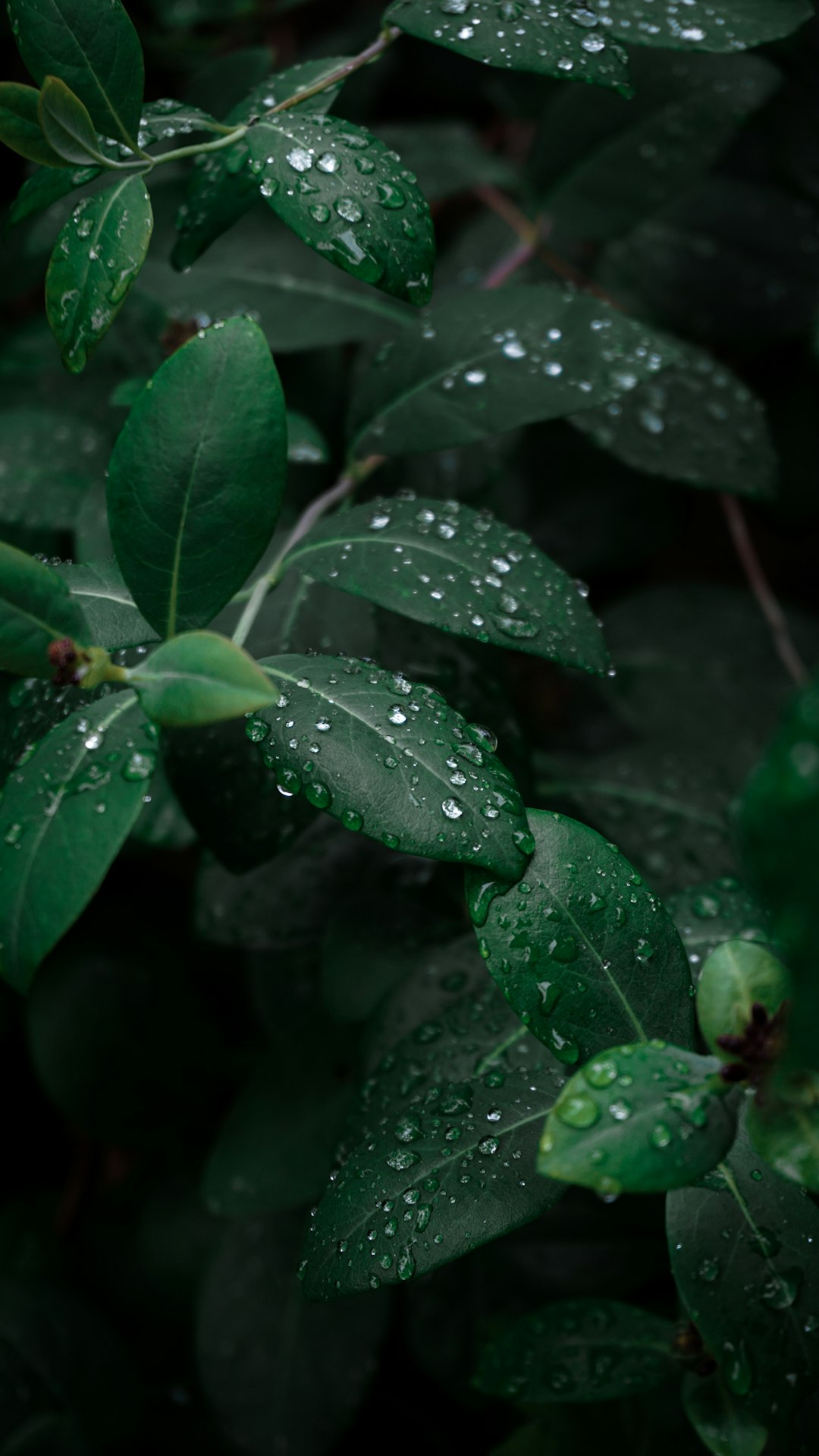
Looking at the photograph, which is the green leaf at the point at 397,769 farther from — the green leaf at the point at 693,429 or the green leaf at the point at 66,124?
the green leaf at the point at 693,429

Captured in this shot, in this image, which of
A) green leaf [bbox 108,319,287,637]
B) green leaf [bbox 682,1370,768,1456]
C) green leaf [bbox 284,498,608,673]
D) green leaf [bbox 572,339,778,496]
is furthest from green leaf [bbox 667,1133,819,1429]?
green leaf [bbox 572,339,778,496]

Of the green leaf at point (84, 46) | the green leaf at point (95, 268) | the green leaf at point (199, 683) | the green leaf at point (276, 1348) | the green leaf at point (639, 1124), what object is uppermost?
the green leaf at point (84, 46)

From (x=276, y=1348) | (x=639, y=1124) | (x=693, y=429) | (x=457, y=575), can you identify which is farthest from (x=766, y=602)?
(x=276, y=1348)

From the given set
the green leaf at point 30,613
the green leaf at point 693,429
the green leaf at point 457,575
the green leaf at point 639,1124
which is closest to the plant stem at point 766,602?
the green leaf at point 693,429

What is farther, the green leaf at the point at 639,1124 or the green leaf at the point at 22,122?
the green leaf at the point at 22,122

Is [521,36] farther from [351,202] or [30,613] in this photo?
[30,613]

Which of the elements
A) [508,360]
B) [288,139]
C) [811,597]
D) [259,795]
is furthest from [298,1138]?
[811,597]

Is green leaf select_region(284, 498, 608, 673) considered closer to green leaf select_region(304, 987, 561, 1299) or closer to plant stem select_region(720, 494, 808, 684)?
green leaf select_region(304, 987, 561, 1299)

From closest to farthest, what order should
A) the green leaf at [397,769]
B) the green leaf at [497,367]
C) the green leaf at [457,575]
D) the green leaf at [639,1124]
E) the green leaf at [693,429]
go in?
the green leaf at [639,1124]
the green leaf at [397,769]
the green leaf at [457,575]
the green leaf at [497,367]
the green leaf at [693,429]
